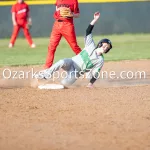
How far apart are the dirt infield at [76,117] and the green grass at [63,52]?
15.7 feet

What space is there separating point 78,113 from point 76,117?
0.30 meters

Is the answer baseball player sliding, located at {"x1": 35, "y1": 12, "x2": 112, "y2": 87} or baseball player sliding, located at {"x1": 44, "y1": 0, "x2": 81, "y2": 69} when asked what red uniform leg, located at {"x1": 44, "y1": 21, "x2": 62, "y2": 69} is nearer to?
baseball player sliding, located at {"x1": 44, "y1": 0, "x2": 81, "y2": 69}

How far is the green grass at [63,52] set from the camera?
17.4m

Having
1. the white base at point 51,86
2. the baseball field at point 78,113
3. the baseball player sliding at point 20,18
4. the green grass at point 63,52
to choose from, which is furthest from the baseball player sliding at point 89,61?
the baseball player sliding at point 20,18

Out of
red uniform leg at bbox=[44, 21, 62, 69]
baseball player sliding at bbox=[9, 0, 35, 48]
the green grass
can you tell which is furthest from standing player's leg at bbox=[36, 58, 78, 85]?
baseball player sliding at bbox=[9, 0, 35, 48]

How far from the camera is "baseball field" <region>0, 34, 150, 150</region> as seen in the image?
732 centimetres

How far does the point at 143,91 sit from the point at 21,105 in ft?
8.28

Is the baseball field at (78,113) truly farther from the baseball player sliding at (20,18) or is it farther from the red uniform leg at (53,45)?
the baseball player sliding at (20,18)

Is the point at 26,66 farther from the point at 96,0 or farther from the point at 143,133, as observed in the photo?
the point at 96,0

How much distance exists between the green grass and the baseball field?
2029 mm

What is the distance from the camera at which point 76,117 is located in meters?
8.76

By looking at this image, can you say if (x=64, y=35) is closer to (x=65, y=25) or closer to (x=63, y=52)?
(x=65, y=25)

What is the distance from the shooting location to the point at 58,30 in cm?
1284

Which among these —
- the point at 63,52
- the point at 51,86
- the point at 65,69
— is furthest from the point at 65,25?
the point at 63,52
